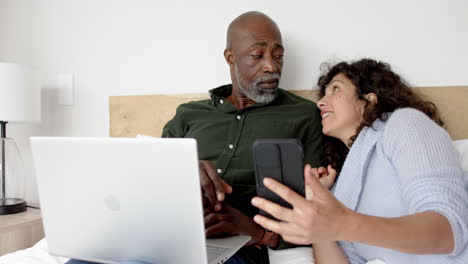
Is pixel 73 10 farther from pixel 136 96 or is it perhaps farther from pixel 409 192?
pixel 409 192

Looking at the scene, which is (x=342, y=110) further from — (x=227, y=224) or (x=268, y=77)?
(x=227, y=224)

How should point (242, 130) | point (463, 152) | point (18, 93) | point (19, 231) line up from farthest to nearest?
point (18, 93) < point (19, 231) < point (242, 130) < point (463, 152)

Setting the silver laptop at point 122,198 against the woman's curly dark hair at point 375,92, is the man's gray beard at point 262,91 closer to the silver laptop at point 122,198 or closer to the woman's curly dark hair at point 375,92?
the woman's curly dark hair at point 375,92

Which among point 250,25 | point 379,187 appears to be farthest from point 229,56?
point 379,187

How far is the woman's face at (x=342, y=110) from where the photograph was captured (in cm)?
117

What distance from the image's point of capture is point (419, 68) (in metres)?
1.44

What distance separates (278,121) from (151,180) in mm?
759

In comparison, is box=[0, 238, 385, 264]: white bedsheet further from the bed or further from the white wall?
the white wall

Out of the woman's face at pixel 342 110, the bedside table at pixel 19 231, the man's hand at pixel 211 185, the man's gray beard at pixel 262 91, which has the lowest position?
the bedside table at pixel 19 231

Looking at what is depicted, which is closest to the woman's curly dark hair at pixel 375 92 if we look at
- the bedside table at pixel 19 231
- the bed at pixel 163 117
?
the bed at pixel 163 117

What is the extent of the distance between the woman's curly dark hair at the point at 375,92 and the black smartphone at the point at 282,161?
500mm

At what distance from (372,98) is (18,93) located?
147cm

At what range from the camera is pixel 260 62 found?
146 centimetres

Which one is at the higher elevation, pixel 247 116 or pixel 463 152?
pixel 247 116
